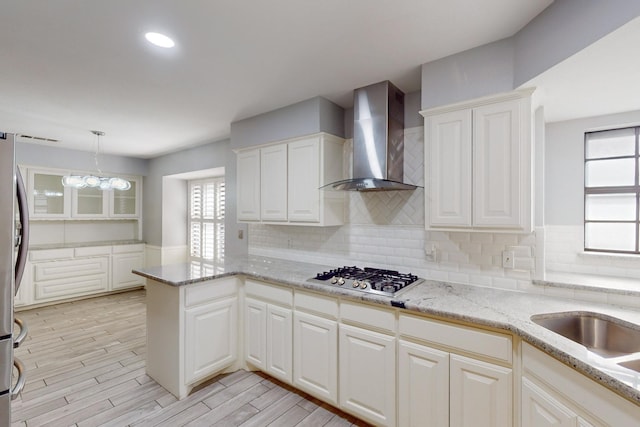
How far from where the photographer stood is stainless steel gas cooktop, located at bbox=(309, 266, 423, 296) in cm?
192

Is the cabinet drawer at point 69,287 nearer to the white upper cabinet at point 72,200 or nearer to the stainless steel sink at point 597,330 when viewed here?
the white upper cabinet at point 72,200

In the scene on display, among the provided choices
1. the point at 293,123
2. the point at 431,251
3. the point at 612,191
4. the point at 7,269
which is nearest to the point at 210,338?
the point at 7,269

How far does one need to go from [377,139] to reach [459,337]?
1454mm

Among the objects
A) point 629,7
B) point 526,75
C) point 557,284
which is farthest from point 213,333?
point 629,7

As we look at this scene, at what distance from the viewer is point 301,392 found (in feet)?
7.70

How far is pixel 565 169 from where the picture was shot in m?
2.21

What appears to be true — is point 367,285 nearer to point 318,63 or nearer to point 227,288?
point 227,288

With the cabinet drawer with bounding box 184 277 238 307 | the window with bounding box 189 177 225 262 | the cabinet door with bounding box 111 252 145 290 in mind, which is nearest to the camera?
the cabinet drawer with bounding box 184 277 238 307

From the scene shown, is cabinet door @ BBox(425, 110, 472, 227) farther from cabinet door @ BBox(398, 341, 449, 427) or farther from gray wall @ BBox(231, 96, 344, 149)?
gray wall @ BBox(231, 96, 344, 149)

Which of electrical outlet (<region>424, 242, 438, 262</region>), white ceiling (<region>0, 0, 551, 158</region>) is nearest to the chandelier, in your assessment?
white ceiling (<region>0, 0, 551, 158</region>)

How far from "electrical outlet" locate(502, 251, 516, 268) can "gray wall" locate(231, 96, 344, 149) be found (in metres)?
1.71

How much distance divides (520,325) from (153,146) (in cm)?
493

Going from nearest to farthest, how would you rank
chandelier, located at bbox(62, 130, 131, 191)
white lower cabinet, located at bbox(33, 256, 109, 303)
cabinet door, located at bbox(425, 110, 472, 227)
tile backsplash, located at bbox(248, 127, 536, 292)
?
cabinet door, located at bbox(425, 110, 472, 227) → tile backsplash, located at bbox(248, 127, 536, 292) → chandelier, located at bbox(62, 130, 131, 191) → white lower cabinet, located at bbox(33, 256, 109, 303)

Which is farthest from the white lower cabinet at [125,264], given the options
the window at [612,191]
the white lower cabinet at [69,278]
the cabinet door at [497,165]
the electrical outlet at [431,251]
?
the window at [612,191]
